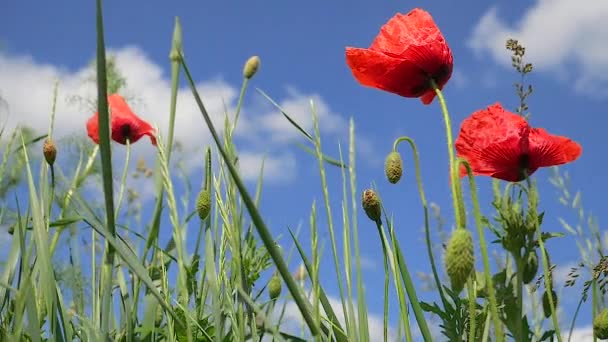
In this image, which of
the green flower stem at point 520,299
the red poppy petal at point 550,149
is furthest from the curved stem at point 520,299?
the red poppy petal at point 550,149

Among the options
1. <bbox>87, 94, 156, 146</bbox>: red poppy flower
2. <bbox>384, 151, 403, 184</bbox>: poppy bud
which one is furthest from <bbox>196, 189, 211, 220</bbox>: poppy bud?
<bbox>87, 94, 156, 146</bbox>: red poppy flower

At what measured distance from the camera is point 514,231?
865 millimetres

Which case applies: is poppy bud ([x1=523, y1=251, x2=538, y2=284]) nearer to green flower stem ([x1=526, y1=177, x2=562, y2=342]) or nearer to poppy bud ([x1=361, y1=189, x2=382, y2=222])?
green flower stem ([x1=526, y1=177, x2=562, y2=342])

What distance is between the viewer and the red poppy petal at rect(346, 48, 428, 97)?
0.97m

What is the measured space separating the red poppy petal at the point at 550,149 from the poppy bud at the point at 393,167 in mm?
303

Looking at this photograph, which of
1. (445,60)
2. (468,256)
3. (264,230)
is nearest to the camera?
(264,230)

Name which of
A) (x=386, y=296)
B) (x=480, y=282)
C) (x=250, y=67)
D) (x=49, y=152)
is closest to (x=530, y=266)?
(x=480, y=282)

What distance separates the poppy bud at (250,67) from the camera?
1.08 metres

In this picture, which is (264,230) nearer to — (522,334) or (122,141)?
(522,334)

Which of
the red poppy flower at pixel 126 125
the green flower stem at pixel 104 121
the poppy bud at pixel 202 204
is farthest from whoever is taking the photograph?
the red poppy flower at pixel 126 125

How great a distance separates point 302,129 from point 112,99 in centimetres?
122

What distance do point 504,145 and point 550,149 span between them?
104 millimetres

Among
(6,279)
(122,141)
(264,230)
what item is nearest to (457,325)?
(264,230)

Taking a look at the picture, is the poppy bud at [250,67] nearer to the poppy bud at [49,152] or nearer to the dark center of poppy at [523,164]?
the poppy bud at [49,152]
